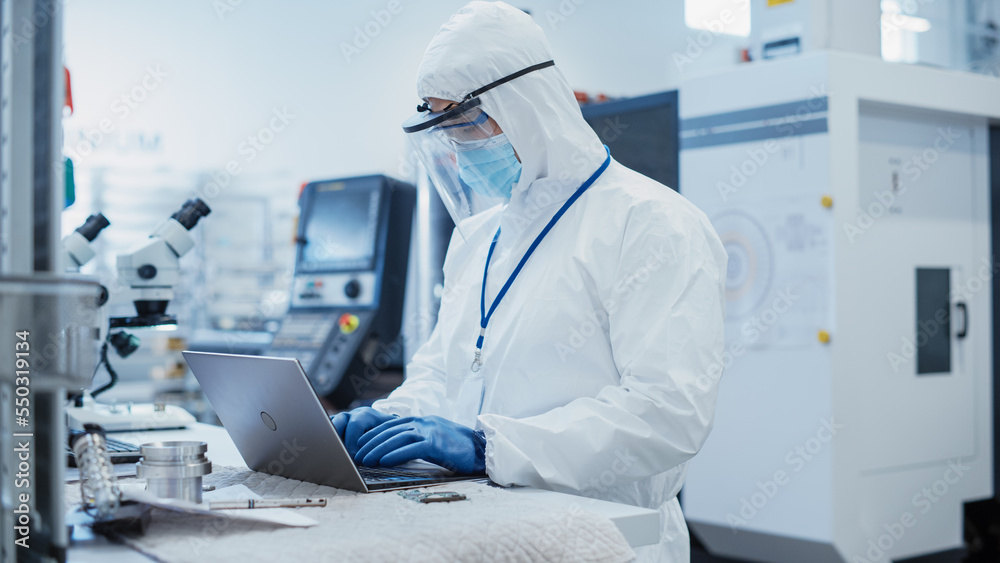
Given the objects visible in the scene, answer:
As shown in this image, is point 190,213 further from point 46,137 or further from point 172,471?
point 46,137

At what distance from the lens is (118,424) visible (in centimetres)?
188

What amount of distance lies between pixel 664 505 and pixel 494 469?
380mm

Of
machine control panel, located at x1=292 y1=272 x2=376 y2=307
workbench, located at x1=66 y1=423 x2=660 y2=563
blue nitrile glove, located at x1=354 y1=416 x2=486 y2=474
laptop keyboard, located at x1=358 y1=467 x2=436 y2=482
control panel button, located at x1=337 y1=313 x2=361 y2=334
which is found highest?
machine control panel, located at x1=292 y1=272 x2=376 y2=307

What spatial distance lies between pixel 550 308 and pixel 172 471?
63cm

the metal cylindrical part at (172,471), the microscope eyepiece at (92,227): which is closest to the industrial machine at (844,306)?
the microscope eyepiece at (92,227)

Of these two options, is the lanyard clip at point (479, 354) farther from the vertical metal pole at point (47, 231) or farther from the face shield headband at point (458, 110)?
the vertical metal pole at point (47, 231)

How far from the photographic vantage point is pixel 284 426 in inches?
44.8

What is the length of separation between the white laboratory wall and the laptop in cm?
420

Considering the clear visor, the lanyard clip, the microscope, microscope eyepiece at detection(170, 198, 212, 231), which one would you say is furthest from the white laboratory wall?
the lanyard clip

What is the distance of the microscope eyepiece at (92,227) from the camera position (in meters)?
2.01

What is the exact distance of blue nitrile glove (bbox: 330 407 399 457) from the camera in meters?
1.31

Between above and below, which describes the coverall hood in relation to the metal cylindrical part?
above

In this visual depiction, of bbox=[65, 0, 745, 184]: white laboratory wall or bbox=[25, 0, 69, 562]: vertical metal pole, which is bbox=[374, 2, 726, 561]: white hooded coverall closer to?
bbox=[25, 0, 69, 562]: vertical metal pole

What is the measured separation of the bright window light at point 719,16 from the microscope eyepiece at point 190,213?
395 centimetres
